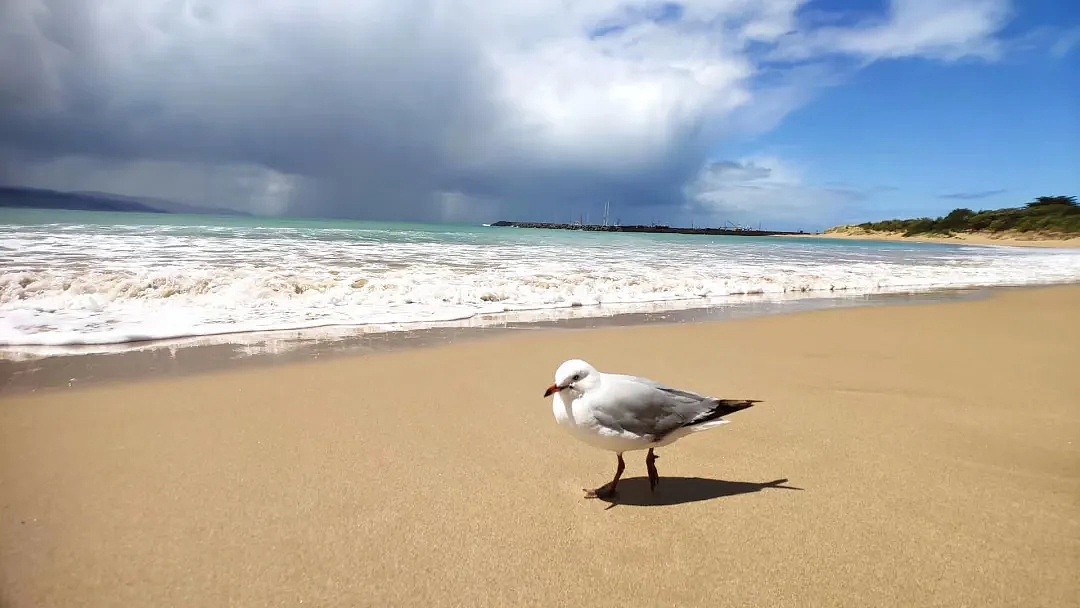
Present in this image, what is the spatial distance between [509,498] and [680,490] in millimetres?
795

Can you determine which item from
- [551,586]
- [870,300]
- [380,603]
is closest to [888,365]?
[551,586]

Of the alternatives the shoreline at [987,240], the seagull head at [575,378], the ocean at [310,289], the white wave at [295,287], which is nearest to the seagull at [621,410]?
the seagull head at [575,378]

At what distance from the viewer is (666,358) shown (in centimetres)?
568

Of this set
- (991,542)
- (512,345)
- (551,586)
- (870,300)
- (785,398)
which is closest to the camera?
(551,586)

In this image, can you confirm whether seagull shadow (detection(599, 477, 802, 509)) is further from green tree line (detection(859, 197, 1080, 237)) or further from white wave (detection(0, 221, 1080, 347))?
green tree line (detection(859, 197, 1080, 237))

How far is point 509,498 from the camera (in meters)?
2.65

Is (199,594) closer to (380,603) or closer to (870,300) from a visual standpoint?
(380,603)

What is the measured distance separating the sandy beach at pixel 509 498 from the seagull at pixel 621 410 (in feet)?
1.04

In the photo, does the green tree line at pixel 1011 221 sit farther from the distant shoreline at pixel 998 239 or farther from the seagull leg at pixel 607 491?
the seagull leg at pixel 607 491

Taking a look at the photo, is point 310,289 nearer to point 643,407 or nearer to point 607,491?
point 607,491

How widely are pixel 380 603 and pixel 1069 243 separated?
69782 millimetres

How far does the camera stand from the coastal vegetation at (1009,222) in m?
60.3

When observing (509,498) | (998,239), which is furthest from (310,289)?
(998,239)

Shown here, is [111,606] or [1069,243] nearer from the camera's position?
[111,606]
